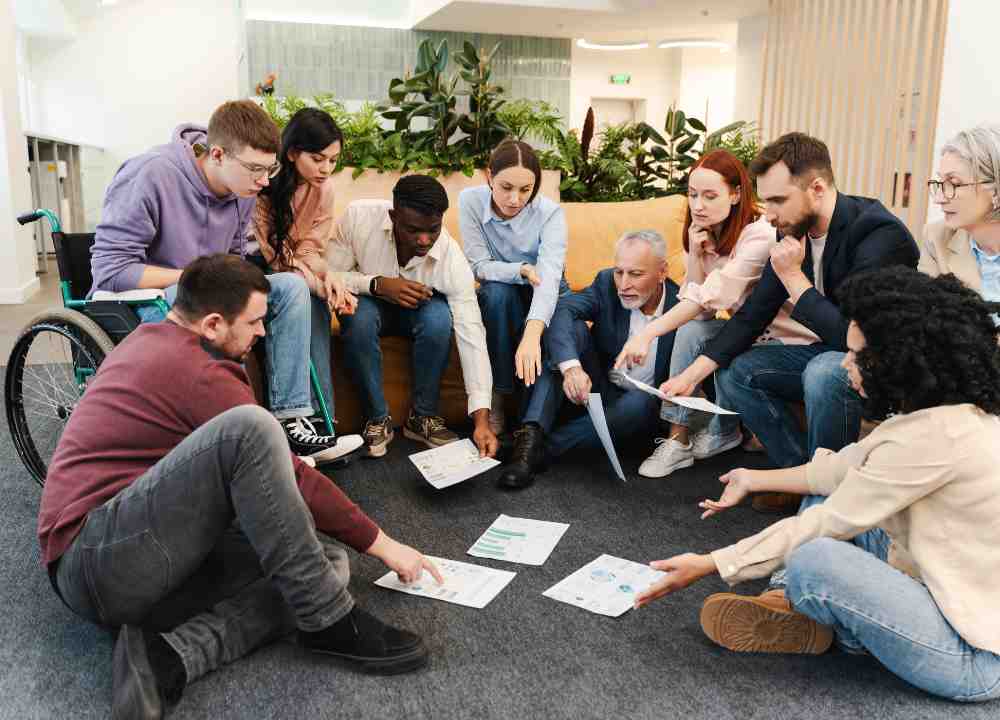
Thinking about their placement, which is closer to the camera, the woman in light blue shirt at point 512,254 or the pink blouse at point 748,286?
the pink blouse at point 748,286

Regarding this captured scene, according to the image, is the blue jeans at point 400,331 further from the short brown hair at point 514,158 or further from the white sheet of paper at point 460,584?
the white sheet of paper at point 460,584

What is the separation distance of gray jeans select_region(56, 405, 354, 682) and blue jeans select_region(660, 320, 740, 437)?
4.86 ft

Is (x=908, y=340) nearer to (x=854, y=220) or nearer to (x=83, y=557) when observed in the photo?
(x=854, y=220)

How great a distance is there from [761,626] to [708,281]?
126 centimetres

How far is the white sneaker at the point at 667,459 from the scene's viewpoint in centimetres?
265

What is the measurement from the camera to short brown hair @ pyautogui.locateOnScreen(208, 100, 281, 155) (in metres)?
2.24

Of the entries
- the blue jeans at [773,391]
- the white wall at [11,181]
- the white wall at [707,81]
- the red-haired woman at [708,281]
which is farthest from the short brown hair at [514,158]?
the white wall at [707,81]

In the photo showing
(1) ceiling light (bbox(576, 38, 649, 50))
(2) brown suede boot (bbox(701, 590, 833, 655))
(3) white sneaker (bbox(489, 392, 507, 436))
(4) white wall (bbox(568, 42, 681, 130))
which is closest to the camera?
(2) brown suede boot (bbox(701, 590, 833, 655))

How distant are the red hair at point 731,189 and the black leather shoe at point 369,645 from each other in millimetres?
1704

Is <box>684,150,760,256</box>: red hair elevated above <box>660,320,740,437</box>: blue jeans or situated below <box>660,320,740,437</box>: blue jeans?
above

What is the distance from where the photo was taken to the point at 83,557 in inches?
54.7

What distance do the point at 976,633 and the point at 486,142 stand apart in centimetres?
413

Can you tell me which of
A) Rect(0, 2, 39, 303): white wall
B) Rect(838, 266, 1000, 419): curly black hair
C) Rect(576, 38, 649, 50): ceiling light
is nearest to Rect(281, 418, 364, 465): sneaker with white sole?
Rect(838, 266, 1000, 419): curly black hair

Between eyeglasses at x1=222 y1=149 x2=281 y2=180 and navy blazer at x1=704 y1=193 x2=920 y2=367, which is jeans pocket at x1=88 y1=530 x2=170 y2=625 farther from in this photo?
navy blazer at x1=704 y1=193 x2=920 y2=367
